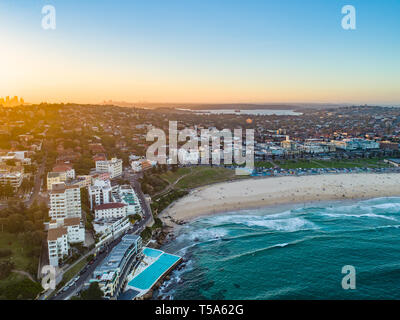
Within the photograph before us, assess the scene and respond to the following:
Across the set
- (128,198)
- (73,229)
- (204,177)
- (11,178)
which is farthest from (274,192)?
(11,178)

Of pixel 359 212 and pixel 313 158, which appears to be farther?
pixel 313 158

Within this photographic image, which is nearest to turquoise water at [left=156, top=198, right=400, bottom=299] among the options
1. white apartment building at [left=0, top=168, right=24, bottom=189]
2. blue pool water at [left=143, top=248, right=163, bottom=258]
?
blue pool water at [left=143, top=248, right=163, bottom=258]

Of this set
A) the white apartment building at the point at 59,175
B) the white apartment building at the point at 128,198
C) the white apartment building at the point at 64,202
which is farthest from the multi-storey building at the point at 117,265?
the white apartment building at the point at 59,175

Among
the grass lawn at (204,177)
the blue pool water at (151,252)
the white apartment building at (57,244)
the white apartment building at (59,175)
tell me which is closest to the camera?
the white apartment building at (57,244)

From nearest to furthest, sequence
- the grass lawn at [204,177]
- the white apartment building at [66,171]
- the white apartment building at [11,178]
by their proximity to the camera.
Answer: the white apartment building at [11,178] → the white apartment building at [66,171] → the grass lawn at [204,177]

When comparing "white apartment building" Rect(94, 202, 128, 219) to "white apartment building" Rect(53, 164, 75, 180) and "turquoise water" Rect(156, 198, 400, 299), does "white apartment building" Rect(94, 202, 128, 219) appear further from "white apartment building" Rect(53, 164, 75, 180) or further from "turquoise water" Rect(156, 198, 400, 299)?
"white apartment building" Rect(53, 164, 75, 180)

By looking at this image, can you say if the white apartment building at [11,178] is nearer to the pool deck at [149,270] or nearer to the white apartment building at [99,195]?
the white apartment building at [99,195]
